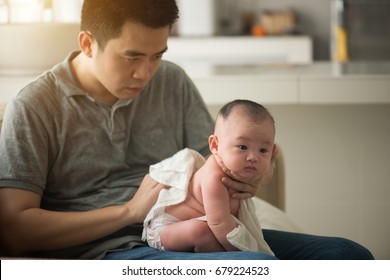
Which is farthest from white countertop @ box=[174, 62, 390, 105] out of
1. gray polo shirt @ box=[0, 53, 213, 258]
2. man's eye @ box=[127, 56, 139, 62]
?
man's eye @ box=[127, 56, 139, 62]

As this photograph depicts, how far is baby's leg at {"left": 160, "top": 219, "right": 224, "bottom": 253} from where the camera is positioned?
1005 mm

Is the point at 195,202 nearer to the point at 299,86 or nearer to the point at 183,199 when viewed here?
the point at 183,199

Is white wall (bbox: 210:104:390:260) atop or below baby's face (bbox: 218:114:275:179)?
below

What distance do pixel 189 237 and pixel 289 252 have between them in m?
0.19

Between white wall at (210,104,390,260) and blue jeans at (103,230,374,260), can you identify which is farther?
white wall at (210,104,390,260)

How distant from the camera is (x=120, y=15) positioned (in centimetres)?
102

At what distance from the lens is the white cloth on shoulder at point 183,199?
3.32 ft

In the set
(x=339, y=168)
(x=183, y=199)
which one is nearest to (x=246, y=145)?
(x=183, y=199)

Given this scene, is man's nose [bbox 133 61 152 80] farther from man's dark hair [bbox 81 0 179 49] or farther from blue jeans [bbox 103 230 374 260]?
blue jeans [bbox 103 230 374 260]

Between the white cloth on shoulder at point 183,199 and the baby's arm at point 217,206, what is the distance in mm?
12

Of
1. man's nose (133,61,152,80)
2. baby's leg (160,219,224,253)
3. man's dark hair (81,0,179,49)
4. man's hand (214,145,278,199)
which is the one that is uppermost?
man's dark hair (81,0,179,49)

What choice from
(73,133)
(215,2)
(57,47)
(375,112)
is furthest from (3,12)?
(215,2)

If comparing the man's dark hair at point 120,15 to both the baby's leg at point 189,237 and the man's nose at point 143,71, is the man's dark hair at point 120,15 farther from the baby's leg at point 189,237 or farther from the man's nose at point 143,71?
the baby's leg at point 189,237

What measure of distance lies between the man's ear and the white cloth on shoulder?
0.19 metres
